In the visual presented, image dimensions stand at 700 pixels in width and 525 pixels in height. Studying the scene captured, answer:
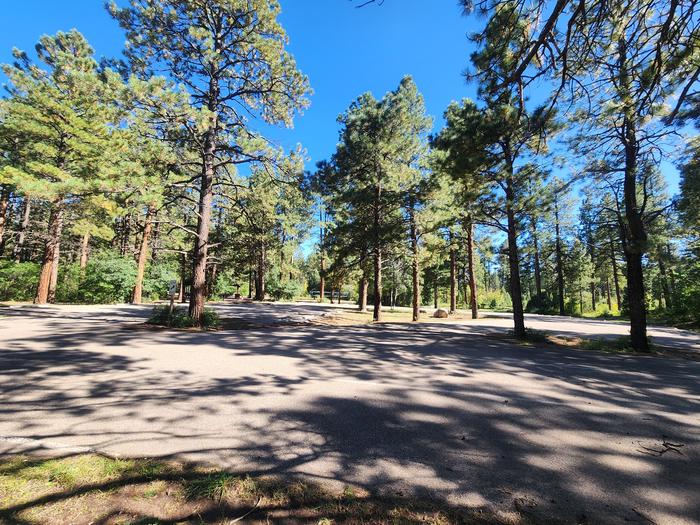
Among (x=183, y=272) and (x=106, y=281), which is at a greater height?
(x=183, y=272)

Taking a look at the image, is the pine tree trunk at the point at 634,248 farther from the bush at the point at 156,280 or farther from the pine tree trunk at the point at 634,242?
the bush at the point at 156,280

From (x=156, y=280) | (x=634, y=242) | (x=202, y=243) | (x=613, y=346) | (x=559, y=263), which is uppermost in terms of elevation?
(x=559, y=263)

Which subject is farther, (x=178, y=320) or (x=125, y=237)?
(x=125, y=237)

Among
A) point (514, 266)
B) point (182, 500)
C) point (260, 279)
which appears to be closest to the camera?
point (182, 500)

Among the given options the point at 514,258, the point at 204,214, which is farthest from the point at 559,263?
the point at 204,214

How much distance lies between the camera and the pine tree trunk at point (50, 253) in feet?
52.9

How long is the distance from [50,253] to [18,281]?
15.0ft

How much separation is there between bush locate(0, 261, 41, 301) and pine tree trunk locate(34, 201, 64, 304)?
2922 millimetres

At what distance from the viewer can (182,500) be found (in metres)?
1.95

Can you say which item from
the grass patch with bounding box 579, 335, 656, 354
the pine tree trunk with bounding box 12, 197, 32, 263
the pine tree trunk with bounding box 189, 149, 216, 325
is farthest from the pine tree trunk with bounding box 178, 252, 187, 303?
the grass patch with bounding box 579, 335, 656, 354

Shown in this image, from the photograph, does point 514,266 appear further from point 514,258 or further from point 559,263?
point 559,263

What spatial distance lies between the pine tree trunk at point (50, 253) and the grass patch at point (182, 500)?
19.3 m

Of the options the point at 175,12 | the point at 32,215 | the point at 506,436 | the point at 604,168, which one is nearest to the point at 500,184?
the point at 604,168

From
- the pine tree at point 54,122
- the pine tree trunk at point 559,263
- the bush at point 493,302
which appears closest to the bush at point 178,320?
the pine tree at point 54,122
